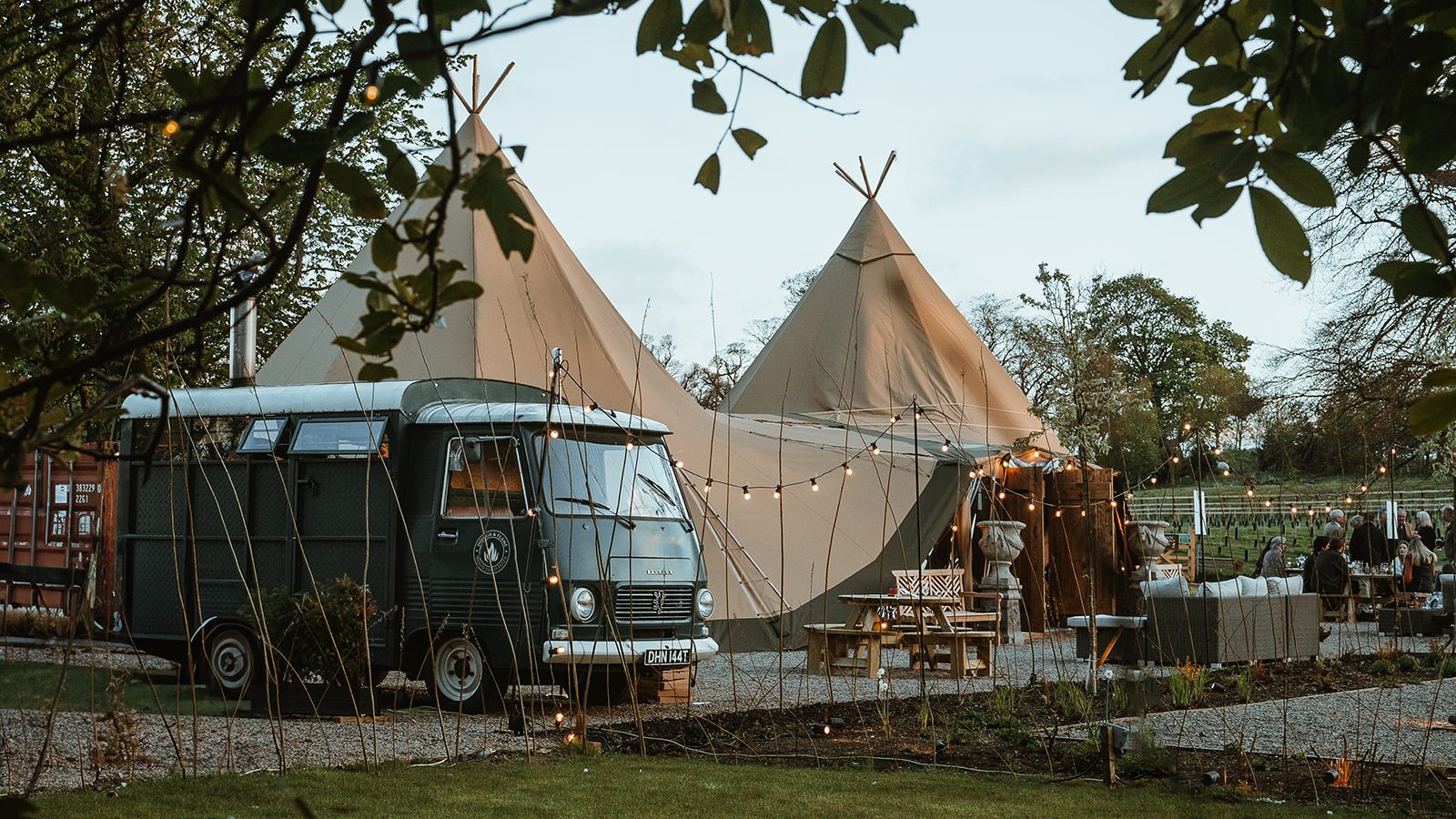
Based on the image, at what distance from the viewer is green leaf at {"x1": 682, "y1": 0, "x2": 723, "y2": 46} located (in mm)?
1609

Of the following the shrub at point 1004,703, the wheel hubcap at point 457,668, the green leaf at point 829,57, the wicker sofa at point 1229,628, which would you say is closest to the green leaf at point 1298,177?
the green leaf at point 829,57

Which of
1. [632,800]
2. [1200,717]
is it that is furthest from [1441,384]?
[1200,717]

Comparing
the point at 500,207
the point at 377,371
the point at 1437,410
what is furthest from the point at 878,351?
the point at 500,207

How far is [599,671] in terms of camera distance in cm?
973

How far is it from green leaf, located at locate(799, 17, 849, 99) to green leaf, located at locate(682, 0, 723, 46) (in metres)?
0.12

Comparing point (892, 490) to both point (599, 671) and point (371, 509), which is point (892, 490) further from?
point (371, 509)

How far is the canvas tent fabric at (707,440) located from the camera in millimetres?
12539

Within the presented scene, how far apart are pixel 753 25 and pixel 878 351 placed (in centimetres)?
1547

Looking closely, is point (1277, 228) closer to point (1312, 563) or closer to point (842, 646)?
point (842, 646)

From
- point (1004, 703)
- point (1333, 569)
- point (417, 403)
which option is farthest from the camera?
point (1333, 569)

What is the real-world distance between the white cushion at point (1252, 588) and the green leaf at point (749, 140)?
11.1m

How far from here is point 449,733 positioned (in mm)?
7727

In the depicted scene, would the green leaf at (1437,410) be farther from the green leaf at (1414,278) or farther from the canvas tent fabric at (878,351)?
the canvas tent fabric at (878,351)

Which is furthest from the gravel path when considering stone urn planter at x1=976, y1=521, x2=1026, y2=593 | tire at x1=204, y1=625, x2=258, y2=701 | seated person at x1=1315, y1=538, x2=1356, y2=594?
seated person at x1=1315, y1=538, x2=1356, y2=594
